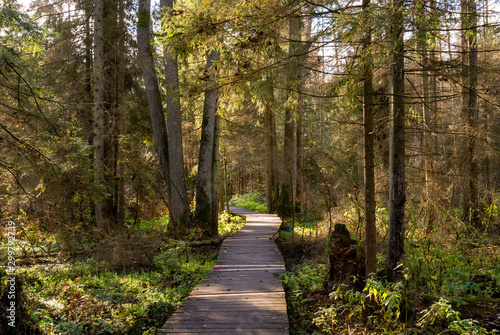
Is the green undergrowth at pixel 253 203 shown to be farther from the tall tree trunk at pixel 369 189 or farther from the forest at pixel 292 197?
the tall tree trunk at pixel 369 189

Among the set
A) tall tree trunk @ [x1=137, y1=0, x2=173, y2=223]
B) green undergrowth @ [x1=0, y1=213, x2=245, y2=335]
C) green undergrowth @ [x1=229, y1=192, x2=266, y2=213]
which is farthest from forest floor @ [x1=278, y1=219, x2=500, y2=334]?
green undergrowth @ [x1=229, y1=192, x2=266, y2=213]

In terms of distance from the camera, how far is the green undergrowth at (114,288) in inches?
179

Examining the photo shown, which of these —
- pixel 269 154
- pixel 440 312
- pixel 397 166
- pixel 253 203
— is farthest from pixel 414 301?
pixel 253 203

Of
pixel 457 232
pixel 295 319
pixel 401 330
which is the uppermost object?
pixel 457 232

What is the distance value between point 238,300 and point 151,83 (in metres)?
7.87

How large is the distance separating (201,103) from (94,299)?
934cm

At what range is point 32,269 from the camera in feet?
24.4

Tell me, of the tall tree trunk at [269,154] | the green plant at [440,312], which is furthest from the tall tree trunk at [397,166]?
the tall tree trunk at [269,154]

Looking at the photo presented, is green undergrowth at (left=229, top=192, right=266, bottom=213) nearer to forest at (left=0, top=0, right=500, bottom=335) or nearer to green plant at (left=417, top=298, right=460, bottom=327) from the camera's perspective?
forest at (left=0, top=0, right=500, bottom=335)

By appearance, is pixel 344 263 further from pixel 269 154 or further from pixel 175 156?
pixel 269 154

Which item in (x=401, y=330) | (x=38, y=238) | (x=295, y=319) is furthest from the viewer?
(x=38, y=238)

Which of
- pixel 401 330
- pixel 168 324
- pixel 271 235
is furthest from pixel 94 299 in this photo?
pixel 271 235

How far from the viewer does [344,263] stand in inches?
202

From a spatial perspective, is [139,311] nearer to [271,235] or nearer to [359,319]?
[359,319]
